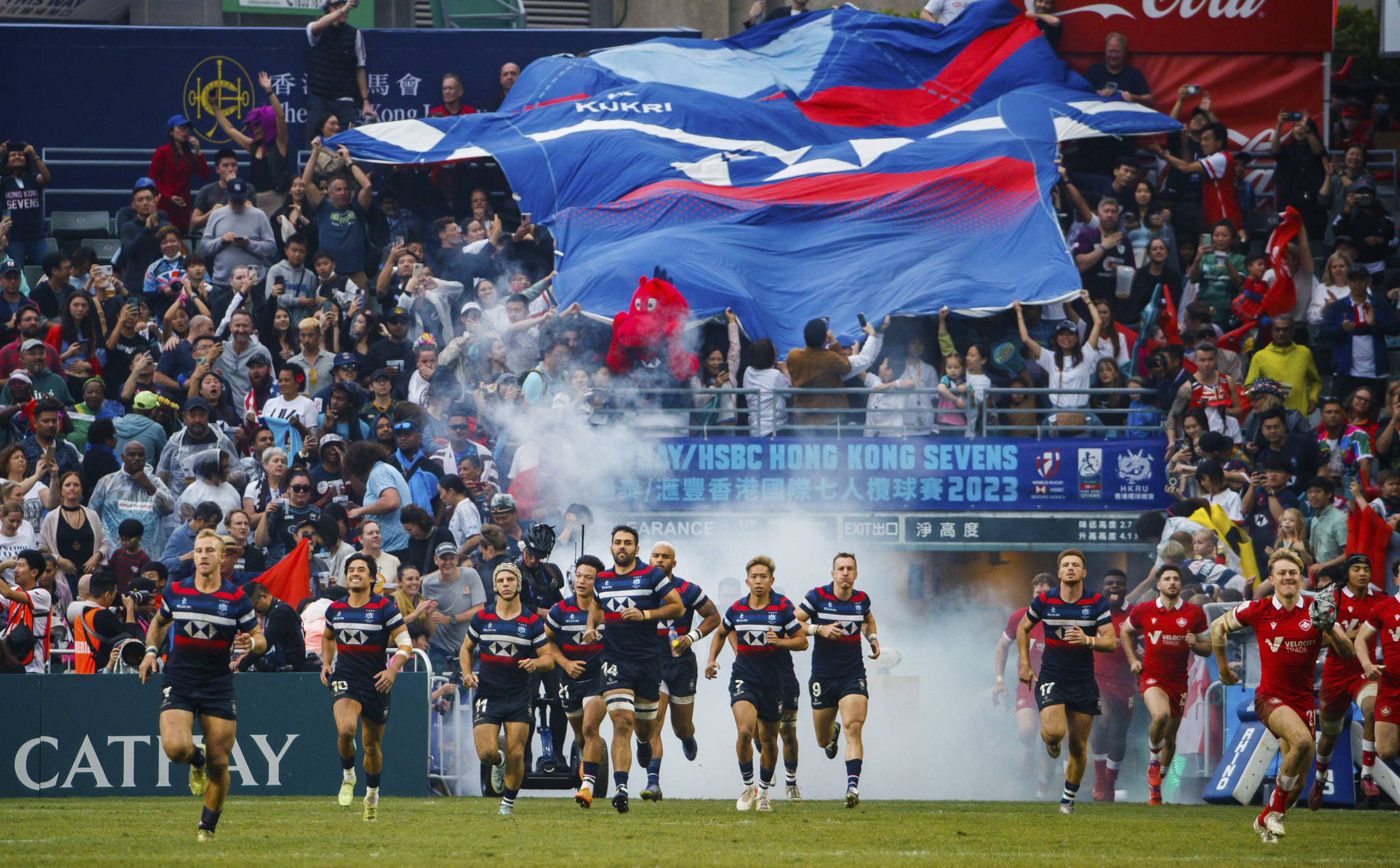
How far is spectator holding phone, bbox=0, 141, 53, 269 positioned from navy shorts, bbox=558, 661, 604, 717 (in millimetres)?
9539

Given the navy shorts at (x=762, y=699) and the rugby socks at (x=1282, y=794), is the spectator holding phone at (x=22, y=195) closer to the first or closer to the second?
the navy shorts at (x=762, y=699)

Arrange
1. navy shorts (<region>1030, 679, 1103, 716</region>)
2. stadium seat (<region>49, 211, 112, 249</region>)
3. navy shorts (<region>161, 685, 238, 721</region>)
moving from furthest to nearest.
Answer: stadium seat (<region>49, 211, 112, 249</region>) < navy shorts (<region>1030, 679, 1103, 716</region>) < navy shorts (<region>161, 685, 238, 721</region>)

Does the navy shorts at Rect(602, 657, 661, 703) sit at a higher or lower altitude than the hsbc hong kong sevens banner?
lower

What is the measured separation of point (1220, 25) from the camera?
23156 mm

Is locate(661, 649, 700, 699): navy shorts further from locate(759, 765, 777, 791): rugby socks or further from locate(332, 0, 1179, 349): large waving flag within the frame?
locate(332, 0, 1179, 349): large waving flag

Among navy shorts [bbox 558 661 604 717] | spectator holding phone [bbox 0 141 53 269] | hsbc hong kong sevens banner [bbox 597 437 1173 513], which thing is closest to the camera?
navy shorts [bbox 558 661 604 717]

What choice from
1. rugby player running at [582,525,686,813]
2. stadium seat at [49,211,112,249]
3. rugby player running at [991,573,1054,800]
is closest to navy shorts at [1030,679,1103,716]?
rugby player running at [991,573,1054,800]

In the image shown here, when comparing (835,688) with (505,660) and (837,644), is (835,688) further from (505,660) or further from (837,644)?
(505,660)

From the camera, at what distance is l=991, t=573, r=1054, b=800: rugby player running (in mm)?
15336

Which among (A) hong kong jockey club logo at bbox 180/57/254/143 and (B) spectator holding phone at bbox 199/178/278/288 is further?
(A) hong kong jockey club logo at bbox 180/57/254/143

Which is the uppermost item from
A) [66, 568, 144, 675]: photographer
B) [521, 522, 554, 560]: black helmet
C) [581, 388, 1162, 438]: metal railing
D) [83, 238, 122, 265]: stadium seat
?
[83, 238, 122, 265]: stadium seat

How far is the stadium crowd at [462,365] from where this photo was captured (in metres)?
16.2

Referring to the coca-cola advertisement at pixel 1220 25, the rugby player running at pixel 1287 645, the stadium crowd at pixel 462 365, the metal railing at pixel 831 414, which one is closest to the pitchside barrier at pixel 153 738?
the stadium crowd at pixel 462 365

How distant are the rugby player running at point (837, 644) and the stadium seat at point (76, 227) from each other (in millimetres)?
Result: 12297
